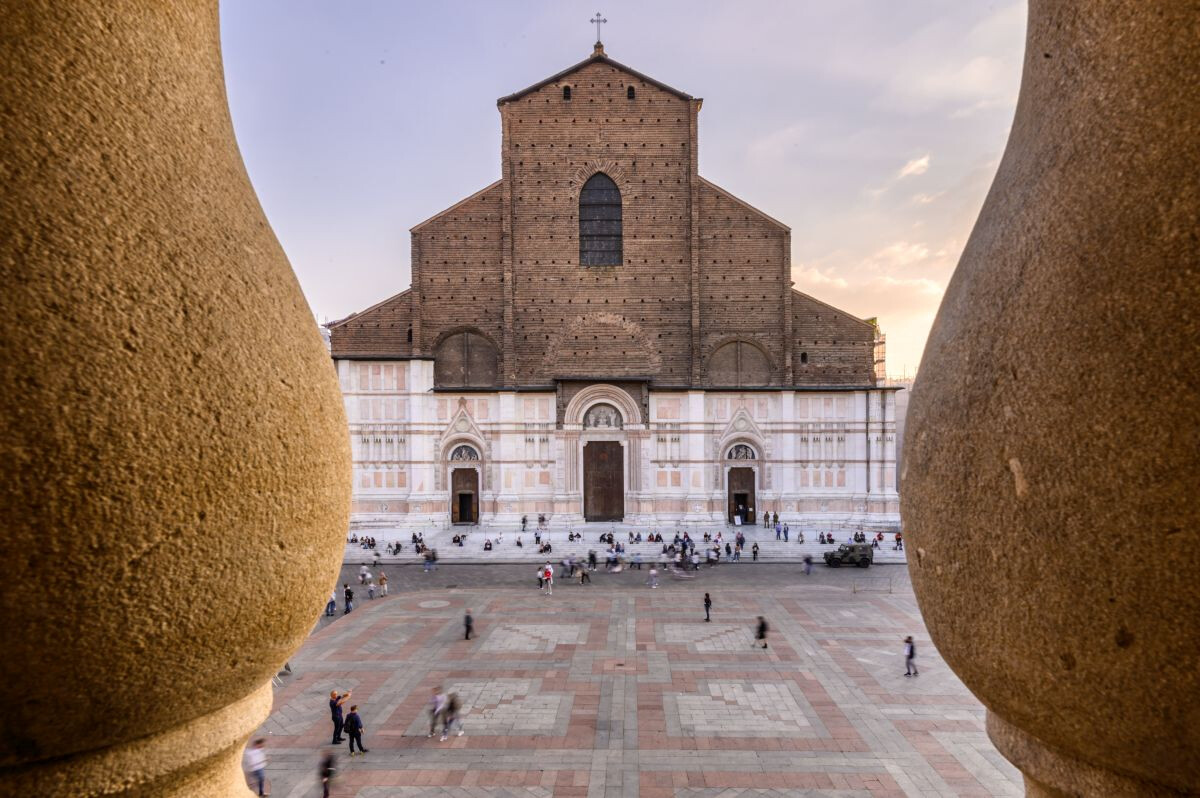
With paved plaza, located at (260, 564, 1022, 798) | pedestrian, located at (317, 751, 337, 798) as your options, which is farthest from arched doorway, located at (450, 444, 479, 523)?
pedestrian, located at (317, 751, 337, 798)

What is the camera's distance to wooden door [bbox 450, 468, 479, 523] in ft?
98.5

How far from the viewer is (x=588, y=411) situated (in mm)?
29922

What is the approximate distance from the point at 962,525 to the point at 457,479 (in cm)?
2989

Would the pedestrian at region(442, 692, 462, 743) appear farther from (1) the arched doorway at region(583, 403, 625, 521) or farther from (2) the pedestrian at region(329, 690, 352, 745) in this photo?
(1) the arched doorway at region(583, 403, 625, 521)

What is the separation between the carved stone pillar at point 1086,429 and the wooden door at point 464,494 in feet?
97.0

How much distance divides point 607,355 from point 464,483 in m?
9.70

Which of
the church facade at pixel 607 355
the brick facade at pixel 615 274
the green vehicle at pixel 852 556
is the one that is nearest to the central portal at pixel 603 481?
the church facade at pixel 607 355

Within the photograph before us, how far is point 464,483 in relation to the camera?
30.1 metres

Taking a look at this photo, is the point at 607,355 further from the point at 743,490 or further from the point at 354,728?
the point at 354,728

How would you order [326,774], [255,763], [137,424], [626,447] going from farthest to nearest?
1. [626,447]
2. [326,774]
3. [255,763]
4. [137,424]

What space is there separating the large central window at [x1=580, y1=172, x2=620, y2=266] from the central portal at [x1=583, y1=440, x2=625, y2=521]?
959cm

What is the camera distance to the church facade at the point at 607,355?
1166 inches

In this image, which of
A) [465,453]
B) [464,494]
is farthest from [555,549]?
[465,453]

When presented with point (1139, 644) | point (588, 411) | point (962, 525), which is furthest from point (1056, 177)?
point (588, 411)
